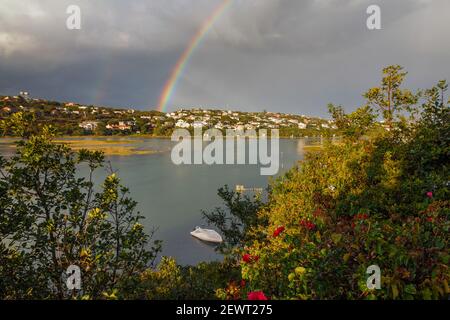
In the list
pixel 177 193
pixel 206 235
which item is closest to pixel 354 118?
pixel 206 235

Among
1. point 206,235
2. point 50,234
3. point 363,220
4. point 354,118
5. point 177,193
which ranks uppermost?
point 354,118

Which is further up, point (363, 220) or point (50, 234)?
point (363, 220)

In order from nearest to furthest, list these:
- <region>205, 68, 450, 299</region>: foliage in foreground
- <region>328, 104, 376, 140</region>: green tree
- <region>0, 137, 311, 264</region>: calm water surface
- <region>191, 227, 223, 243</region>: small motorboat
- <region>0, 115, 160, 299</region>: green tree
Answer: <region>205, 68, 450, 299</region>: foliage in foreground → <region>0, 115, 160, 299</region>: green tree → <region>328, 104, 376, 140</region>: green tree → <region>0, 137, 311, 264</region>: calm water surface → <region>191, 227, 223, 243</region>: small motorboat

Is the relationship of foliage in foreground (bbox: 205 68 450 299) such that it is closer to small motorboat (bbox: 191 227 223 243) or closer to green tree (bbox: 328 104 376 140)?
green tree (bbox: 328 104 376 140)

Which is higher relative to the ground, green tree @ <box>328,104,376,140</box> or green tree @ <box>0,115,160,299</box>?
green tree @ <box>328,104,376,140</box>

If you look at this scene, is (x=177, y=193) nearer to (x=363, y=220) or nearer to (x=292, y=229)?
(x=292, y=229)

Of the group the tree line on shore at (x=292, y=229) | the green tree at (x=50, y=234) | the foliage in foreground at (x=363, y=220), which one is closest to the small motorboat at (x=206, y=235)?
the tree line on shore at (x=292, y=229)

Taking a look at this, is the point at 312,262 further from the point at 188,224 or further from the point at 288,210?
the point at 188,224

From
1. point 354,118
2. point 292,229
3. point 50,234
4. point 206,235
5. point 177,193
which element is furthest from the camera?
point 177,193

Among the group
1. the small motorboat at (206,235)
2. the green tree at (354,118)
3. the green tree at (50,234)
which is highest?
the green tree at (354,118)

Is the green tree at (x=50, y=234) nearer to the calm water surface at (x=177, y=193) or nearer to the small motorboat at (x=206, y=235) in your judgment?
the calm water surface at (x=177, y=193)

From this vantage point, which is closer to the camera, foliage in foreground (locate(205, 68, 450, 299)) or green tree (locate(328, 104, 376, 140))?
foliage in foreground (locate(205, 68, 450, 299))

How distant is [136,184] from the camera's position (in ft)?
160

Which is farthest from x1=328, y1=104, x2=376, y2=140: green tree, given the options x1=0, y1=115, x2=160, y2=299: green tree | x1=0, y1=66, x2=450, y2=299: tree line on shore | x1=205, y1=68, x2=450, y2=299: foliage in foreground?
x1=0, y1=115, x2=160, y2=299: green tree
